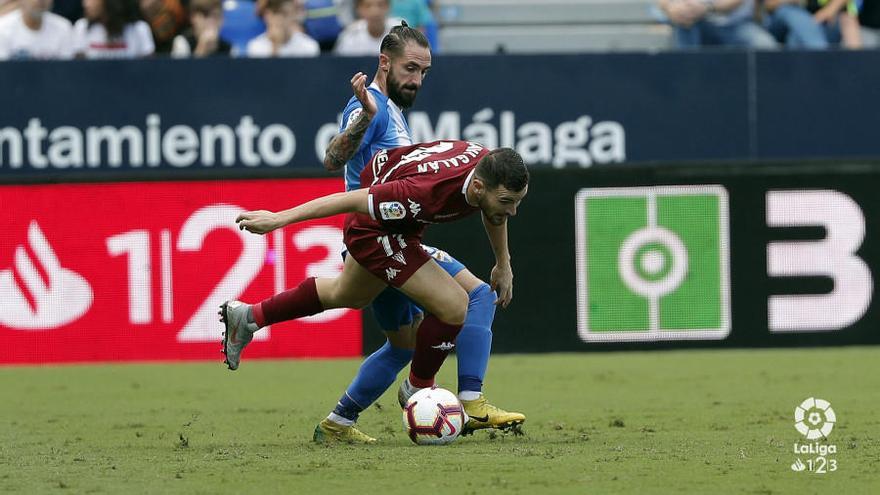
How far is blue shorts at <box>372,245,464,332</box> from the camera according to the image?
26.2 feet

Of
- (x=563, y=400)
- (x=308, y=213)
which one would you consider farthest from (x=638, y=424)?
(x=308, y=213)

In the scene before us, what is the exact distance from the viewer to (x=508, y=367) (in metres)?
12.1

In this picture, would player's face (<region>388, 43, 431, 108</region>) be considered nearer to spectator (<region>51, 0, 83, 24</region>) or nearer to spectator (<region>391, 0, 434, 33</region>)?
spectator (<region>391, 0, 434, 33</region>)

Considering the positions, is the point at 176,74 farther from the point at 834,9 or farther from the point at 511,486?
the point at 511,486

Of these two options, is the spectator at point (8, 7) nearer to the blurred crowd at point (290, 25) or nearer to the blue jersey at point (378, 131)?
the blurred crowd at point (290, 25)

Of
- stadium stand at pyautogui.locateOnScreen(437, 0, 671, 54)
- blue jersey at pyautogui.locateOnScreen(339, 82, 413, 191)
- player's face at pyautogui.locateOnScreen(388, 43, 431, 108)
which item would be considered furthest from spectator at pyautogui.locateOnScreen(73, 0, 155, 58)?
player's face at pyautogui.locateOnScreen(388, 43, 431, 108)

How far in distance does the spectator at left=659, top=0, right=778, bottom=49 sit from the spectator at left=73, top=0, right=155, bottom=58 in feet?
16.0

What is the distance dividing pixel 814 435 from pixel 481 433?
1677 mm

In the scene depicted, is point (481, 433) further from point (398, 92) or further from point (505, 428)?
point (398, 92)

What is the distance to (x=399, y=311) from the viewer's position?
805 cm

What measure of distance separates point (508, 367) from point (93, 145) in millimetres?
4308

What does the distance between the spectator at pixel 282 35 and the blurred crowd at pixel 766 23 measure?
133 inches

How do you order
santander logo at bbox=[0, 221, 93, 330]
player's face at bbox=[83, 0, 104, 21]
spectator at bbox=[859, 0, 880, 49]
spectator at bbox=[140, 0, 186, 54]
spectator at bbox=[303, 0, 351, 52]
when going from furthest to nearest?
spectator at bbox=[859, 0, 880, 49] < spectator at bbox=[303, 0, 351, 52] < spectator at bbox=[140, 0, 186, 54] < player's face at bbox=[83, 0, 104, 21] < santander logo at bbox=[0, 221, 93, 330]

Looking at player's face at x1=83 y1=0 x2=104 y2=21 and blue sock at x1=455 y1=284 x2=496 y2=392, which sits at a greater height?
player's face at x1=83 y1=0 x2=104 y2=21
